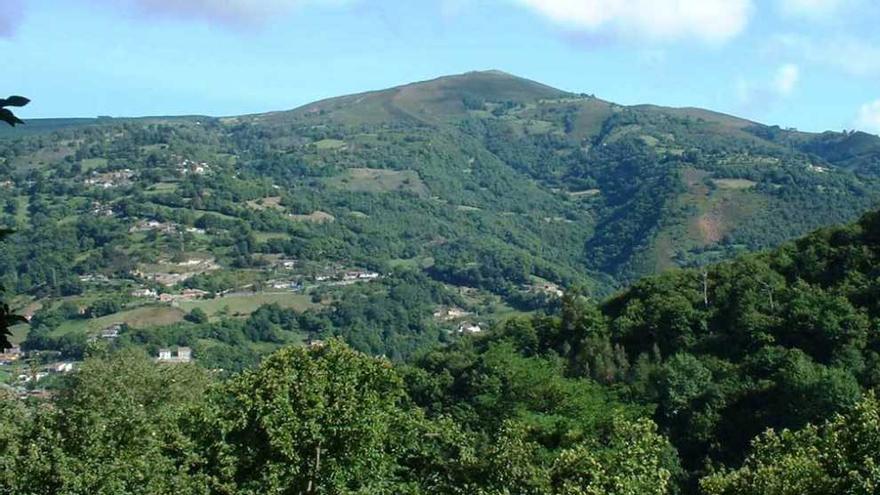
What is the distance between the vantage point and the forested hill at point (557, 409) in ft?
56.1

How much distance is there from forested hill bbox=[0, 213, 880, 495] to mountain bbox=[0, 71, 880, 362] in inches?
1813

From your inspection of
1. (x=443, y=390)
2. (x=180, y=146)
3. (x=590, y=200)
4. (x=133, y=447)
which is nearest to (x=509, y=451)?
(x=133, y=447)

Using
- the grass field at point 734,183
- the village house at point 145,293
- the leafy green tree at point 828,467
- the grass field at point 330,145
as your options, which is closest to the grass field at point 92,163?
the grass field at point 330,145

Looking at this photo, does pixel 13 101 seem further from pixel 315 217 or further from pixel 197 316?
pixel 315 217

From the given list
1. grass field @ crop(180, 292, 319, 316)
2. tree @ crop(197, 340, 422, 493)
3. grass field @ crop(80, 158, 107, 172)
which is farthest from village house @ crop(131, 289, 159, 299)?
tree @ crop(197, 340, 422, 493)

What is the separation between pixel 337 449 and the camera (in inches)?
770

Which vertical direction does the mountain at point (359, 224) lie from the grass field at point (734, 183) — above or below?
below

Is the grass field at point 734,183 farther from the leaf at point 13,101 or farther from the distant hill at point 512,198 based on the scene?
the leaf at point 13,101

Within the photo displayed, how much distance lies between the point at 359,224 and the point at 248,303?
4160 centimetres

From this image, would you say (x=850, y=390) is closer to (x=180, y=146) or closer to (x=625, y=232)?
(x=625, y=232)

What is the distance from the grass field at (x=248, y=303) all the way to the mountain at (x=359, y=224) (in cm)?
37

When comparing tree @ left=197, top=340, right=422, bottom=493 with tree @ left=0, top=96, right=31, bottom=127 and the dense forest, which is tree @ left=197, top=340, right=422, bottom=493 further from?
tree @ left=0, top=96, right=31, bottom=127

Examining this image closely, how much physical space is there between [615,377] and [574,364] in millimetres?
3257

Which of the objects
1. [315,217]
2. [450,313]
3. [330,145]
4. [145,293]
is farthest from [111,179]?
[450,313]
